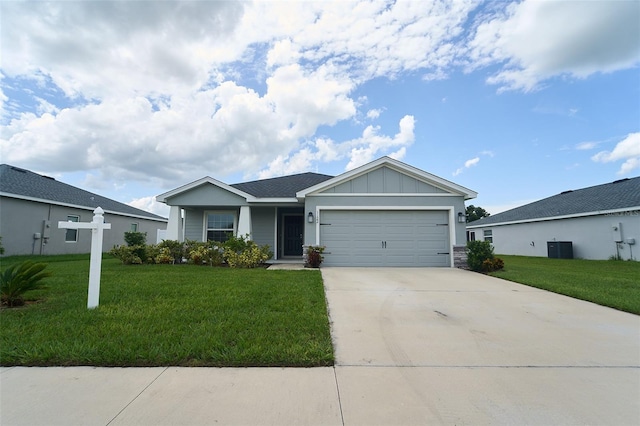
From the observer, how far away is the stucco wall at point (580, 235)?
13.9 metres

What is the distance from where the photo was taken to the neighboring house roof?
14.7m

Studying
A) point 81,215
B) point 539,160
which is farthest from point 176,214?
point 539,160

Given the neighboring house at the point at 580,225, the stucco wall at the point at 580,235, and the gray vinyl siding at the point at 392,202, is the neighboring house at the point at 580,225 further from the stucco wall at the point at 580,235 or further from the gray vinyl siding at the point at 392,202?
the gray vinyl siding at the point at 392,202

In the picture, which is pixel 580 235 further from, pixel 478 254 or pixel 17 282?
pixel 17 282

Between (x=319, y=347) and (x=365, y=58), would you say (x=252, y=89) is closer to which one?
(x=365, y=58)

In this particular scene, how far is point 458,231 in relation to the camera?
1107 cm

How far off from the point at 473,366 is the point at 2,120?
16.1 meters

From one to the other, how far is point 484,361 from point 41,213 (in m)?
18.9

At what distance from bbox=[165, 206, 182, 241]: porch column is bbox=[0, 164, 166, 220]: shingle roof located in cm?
729

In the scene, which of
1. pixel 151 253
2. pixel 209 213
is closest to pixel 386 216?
pixel 209 213

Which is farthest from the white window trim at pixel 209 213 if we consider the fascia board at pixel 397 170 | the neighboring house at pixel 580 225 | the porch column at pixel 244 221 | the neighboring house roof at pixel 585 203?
the neighboring house roof at pixel 585 203

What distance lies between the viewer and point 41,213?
14.2 metres

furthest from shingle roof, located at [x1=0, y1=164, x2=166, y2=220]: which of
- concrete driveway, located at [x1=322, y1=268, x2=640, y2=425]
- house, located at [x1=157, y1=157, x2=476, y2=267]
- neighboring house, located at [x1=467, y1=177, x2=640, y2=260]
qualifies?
neighboring house, located at [x1=467, y1=177, x2=640, y2=260]

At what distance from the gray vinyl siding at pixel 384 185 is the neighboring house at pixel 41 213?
13831 millimetres
